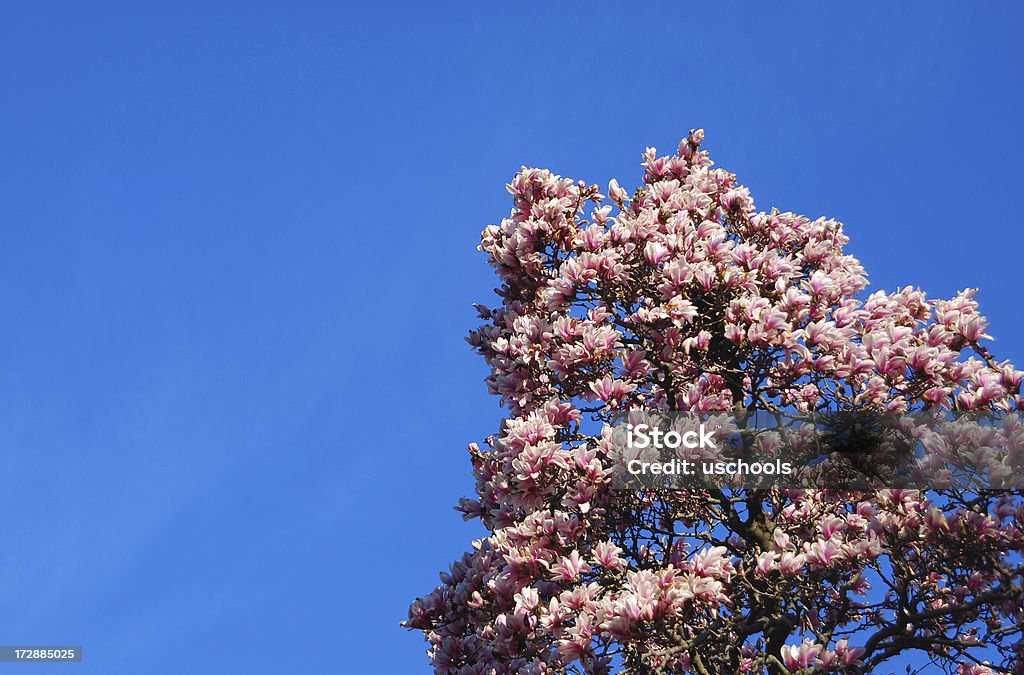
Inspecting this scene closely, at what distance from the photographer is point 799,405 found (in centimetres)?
1034

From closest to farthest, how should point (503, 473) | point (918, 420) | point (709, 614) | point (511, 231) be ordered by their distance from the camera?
point (709, 614), point (918, 420), point (503, 473), point (511, 231)

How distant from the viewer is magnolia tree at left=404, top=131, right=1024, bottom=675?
932cm

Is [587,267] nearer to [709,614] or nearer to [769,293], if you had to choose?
[769,293]

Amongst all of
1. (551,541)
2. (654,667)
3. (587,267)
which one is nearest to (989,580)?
(654,667)

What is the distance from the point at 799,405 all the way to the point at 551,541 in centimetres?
279

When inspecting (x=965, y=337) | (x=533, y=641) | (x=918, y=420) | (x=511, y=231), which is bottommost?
(x=533, y=641)

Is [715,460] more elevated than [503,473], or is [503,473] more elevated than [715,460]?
[503,473]

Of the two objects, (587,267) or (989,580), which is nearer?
(989,580)

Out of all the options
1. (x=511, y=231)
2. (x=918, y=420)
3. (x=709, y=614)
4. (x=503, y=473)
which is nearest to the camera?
(x=709, y=614)

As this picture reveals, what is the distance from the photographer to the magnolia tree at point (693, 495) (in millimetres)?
9320

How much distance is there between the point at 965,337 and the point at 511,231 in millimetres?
4931

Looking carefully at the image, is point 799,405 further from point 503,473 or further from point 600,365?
point 503,473

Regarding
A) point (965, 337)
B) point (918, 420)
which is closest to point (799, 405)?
point (918, 420)

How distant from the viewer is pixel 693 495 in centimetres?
1040
